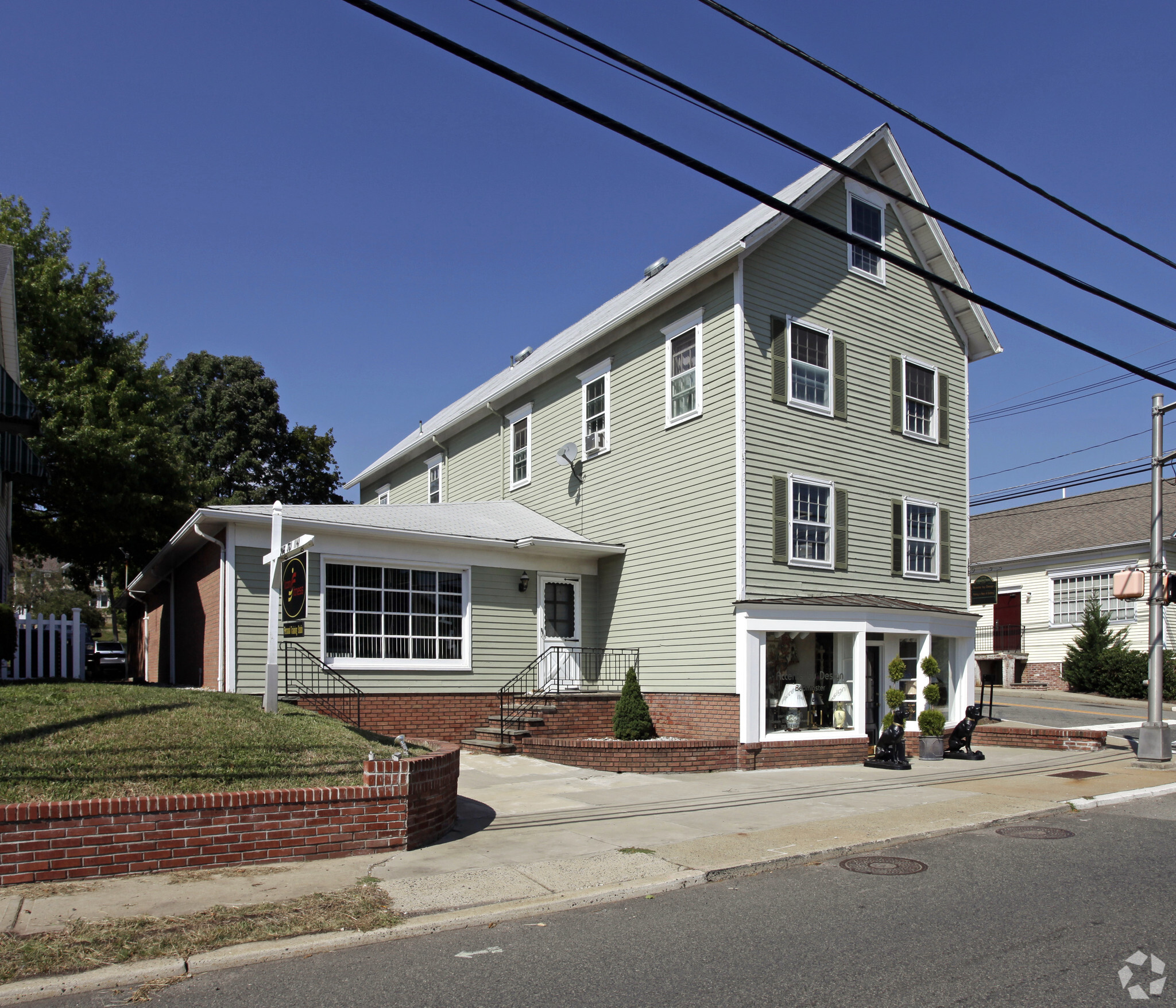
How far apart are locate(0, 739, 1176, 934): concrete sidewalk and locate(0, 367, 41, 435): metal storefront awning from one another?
668 cm

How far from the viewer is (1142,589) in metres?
16.6

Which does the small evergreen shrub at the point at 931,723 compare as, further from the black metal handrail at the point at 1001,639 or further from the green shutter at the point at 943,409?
the black metal handrail at the point at 1001,639

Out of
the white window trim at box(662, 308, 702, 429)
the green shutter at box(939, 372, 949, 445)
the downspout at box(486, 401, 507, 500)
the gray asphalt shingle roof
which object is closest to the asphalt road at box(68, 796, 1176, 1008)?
the gray asphalt shingle roof

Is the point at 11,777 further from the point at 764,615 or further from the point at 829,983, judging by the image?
the point at 764,615

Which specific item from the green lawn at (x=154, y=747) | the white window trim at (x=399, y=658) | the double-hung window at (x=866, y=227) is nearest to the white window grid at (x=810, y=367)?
the double-hung window at (x=866, y=227)

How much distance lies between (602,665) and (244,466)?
27.4 metres

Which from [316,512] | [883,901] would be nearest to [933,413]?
[316,512]

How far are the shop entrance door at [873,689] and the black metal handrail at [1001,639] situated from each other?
16343mm

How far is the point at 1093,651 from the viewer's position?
94.4 ft

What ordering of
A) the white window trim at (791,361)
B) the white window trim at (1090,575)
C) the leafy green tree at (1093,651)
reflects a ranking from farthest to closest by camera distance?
the white window trim at (1090,575) → the leafy green tree at (1093,651) → the white window trim at (791,361)

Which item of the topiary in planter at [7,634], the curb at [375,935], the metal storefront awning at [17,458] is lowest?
the curb at [375,935]

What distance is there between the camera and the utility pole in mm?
15508

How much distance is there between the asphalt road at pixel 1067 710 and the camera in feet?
73.7

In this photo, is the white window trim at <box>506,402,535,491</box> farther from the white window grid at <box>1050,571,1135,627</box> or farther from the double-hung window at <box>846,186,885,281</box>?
the white window grid at <box>1050,571,1135,627</box>
